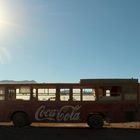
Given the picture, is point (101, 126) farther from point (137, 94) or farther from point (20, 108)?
point (20, 108)

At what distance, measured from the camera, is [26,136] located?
66.8 feet

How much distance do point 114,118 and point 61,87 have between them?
3.70 metres

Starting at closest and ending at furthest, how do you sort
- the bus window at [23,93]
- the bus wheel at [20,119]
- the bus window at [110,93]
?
the bus window at [110,93] → the bus wheel at [20,119] → the bus window at [23,93]

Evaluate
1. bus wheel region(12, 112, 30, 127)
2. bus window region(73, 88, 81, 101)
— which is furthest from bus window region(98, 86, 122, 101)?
bus wheel region(12, 112, 30, 127)

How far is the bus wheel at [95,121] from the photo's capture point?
25.3m

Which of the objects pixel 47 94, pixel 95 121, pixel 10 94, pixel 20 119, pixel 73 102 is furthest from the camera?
pixel 10 94

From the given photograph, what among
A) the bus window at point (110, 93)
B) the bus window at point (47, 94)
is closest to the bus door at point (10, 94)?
the bus window at point (47, 94)

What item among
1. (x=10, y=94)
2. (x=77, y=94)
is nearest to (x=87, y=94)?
(x=77, y=94)

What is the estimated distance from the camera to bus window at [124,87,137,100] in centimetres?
2534

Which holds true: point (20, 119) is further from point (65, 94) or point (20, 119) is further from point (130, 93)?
point (130, 93)

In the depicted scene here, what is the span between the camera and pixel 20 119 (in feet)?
85.3

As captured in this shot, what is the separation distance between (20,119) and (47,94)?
2.24 metres

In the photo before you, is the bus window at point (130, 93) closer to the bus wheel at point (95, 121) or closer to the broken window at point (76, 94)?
the bus wheel at point (95, 121)

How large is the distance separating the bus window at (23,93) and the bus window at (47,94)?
2.44 ft
